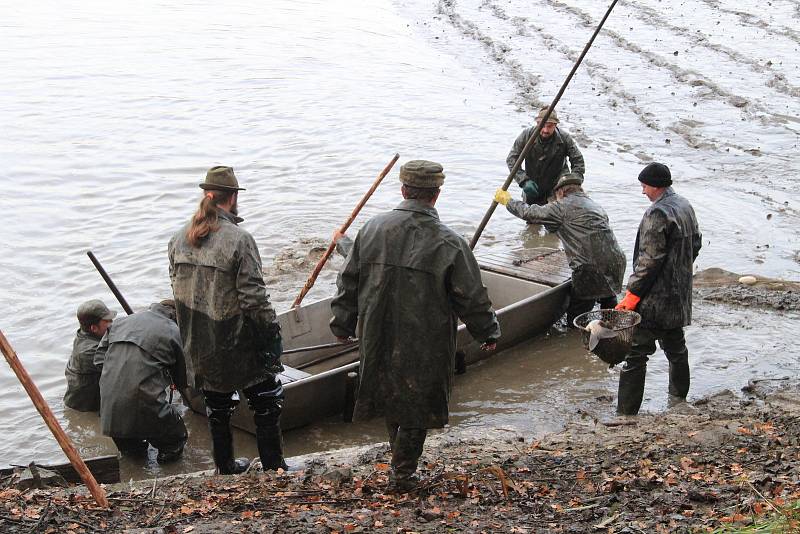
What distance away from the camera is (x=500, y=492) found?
19.1 ft

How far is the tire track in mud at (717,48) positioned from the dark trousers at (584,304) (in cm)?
1125

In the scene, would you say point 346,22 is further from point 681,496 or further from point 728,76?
point 681,496

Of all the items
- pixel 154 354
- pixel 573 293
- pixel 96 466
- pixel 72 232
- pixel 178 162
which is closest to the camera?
pixel 96 466

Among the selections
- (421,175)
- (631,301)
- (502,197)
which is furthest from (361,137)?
(421,175)

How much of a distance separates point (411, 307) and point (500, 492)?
1.27 metres

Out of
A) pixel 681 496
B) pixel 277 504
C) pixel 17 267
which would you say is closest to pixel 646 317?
pixel 681 496

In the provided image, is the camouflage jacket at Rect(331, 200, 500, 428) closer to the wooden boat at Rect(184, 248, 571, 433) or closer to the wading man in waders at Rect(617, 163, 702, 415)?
the wooden boat at Rect(184, 248, 571, 433)

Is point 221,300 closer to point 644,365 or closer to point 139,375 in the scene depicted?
point 139,375

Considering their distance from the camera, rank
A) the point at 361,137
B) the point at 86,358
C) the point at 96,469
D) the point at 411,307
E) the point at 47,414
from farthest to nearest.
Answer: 1. the point at 361,137
2. the point at 86,358
3. the point at 96,469
4. the point at 411,307
5. the point at 47,414

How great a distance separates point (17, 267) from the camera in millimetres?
12242

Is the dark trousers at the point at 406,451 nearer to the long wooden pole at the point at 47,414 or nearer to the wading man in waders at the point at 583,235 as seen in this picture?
the long wooden pole at the point at 47,414

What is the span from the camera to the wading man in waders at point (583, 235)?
32.1 feet

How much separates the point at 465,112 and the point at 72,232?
9.02 metres

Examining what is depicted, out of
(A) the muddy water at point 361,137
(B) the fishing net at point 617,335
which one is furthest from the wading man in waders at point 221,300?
(B) the fishing net at point 617,335
